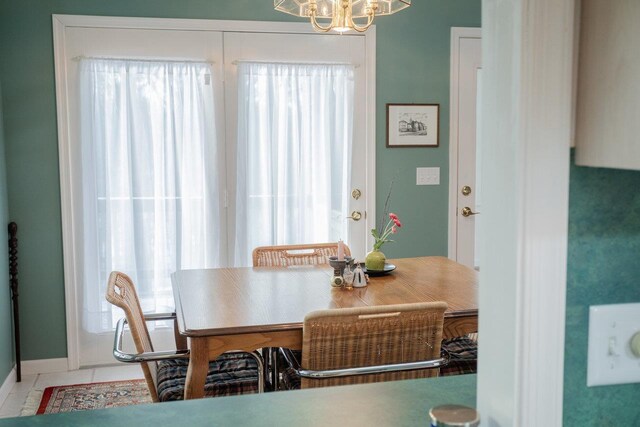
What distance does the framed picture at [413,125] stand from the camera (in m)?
4.37

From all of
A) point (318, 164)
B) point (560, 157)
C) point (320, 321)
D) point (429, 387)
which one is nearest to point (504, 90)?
point (560, 157)

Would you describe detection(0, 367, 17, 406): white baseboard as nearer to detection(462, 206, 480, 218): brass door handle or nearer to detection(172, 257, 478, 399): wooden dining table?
detection(172, 257, 478, 399): wooden dining table

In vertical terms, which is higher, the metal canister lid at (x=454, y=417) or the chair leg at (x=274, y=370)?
the metal canister lid at (x=454, y=417)

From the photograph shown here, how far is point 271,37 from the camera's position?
4172 mm

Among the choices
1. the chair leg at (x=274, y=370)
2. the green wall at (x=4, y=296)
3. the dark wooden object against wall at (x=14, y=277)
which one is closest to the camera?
the chair leg at (x=274, y=370)

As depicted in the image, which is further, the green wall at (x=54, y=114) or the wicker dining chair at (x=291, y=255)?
the green wall at (x=54, y=114)

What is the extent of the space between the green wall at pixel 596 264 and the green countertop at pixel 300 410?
0.32 metres

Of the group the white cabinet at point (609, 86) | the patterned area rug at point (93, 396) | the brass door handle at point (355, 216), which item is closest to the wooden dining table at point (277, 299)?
the patterned area rug at point (93, 396)

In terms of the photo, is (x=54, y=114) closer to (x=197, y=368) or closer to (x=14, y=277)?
(x=14, y=277)

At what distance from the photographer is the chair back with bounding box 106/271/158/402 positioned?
7.87 feet

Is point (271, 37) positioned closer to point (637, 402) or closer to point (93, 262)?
point (93, 262)

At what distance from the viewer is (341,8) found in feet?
8.64

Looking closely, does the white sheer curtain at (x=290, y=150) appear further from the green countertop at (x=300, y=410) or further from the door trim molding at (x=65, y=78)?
the green countertop at (x=300, y=410)

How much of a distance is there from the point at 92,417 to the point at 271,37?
10.7 ft
